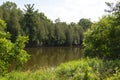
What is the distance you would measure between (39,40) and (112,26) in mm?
54321

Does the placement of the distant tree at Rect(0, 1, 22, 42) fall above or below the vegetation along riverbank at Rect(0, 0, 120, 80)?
above

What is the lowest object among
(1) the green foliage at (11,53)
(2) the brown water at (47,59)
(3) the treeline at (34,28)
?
(2) the brown water at (47,59)

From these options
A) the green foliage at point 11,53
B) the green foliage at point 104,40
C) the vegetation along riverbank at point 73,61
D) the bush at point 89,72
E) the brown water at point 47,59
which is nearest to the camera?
the bush at point 89,72

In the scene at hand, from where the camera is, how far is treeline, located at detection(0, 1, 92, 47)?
68688 mm

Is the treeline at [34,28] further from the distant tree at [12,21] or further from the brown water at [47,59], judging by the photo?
the brown water at [47,59]

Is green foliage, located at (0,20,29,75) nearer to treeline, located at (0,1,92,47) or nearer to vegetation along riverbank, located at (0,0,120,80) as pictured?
vegetation along riverbank, located at (0,0,120,80)

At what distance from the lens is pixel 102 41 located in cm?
2716

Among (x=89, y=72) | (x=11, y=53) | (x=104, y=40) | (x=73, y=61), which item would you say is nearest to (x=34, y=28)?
(x=104, y=40)

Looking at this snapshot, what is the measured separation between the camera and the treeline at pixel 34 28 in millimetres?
68688

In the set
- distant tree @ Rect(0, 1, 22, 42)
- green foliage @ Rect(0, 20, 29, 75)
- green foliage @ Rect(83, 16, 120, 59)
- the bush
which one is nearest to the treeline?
distant tree @ Rect(0, 1, 22, 42)

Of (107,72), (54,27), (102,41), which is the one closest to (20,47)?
(107,72)

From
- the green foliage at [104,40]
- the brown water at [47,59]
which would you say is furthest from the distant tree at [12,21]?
the green foliage at [104,40]

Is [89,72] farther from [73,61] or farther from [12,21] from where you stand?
[12,21]

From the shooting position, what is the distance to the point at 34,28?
7438cm
